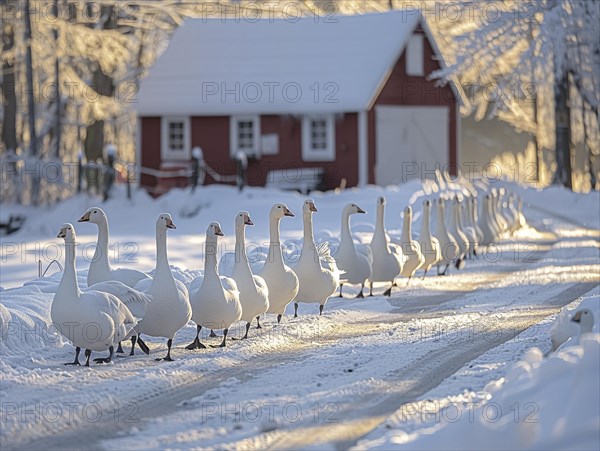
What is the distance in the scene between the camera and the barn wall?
37250 mm

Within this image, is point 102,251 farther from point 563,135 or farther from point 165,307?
point 563,135

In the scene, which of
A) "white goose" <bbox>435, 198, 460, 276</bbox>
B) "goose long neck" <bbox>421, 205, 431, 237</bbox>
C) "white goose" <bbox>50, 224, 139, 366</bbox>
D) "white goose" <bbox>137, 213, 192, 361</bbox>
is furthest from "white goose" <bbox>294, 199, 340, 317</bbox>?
"white goose" <bbox>435, 198, 460, 276</bbox>

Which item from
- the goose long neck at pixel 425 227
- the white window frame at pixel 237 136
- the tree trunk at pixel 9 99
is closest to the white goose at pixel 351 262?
the goose long neck at pixel 425 227

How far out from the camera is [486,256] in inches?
819

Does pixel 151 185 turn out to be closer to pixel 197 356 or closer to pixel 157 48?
pixel 157 48

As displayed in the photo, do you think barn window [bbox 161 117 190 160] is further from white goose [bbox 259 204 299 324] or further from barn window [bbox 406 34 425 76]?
white goose [bbox 259 204 299 324]

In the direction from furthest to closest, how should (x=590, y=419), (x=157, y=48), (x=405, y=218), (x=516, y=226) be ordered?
(x=157, y=48), (x=516, y=226), (x=405, y=218), (x=590, y=419)

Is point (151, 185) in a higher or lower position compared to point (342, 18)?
lower

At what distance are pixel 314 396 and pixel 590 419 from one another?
2.37m

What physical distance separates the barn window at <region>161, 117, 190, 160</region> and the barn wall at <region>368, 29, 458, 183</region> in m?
6.61

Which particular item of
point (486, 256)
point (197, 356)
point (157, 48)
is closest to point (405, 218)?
point (486, 256)

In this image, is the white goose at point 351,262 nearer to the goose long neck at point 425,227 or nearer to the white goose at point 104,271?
the goose long neck at point 425,227

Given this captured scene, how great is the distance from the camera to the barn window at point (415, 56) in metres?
39.1

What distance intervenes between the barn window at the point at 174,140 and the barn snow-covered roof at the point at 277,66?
25.0 inches
